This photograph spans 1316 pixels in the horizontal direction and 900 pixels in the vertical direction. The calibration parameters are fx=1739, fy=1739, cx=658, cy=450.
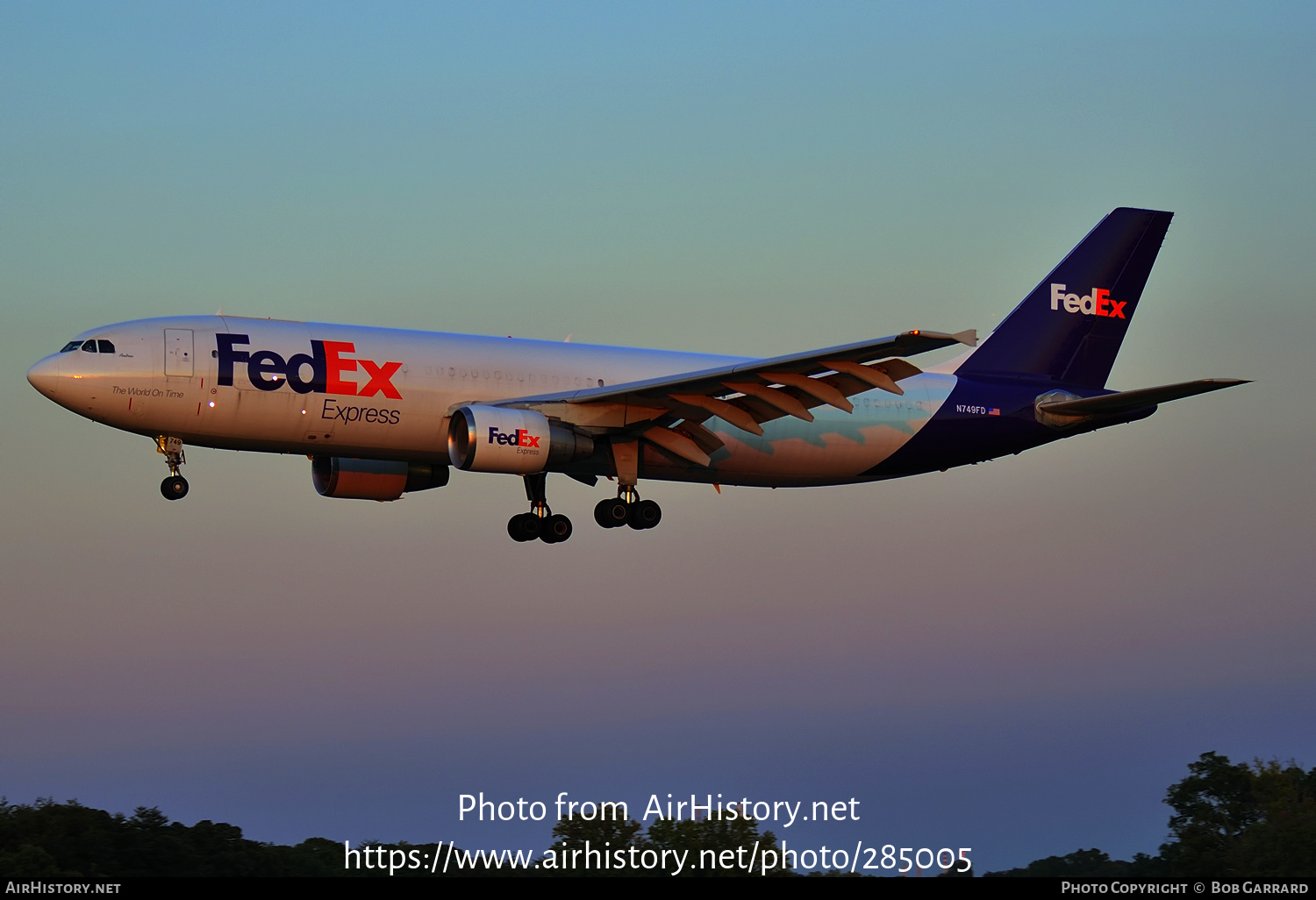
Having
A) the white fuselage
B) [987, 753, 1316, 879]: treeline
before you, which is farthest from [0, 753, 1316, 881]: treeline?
the white fuselage

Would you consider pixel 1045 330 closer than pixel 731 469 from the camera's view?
No

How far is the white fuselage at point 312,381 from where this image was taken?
39406 millimetres

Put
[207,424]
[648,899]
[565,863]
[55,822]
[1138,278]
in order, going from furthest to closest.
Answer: [1138,278], [565,863], [55,822], [207,424], [648,899]

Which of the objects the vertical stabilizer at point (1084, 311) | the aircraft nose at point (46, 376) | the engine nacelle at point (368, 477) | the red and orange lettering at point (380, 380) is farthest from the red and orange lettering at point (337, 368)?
the vertical stabilizer at point (1084, 311)

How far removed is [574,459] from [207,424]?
8.63 meters

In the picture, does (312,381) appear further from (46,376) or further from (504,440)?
(46,376)

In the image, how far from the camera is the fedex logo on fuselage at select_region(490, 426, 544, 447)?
40.0m

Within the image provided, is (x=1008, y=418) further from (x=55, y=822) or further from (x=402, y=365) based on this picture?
(x=55, y=822)

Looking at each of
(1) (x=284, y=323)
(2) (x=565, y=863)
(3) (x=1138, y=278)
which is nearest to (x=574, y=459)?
(1) (x=284, y=323)

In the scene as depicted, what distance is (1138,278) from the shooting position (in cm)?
5009

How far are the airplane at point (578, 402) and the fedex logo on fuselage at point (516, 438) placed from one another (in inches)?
1.8

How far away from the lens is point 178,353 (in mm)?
39656

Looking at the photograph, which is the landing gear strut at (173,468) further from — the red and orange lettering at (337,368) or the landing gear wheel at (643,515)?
the landing gear wheel at (643,515)

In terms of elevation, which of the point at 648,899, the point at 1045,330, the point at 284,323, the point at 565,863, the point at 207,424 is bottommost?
the point at 648,899
